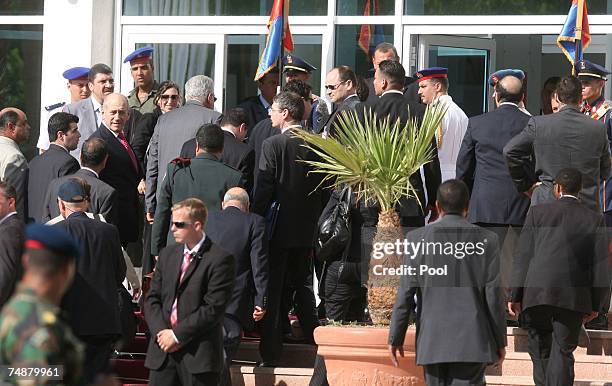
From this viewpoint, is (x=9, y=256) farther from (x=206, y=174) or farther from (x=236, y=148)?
(x=236, y=148)

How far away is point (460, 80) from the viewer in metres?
14.3

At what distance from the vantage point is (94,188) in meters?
9.91

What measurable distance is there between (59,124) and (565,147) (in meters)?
3.83

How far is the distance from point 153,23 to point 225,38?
840mm

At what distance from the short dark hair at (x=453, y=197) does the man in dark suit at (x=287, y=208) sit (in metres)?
2.15

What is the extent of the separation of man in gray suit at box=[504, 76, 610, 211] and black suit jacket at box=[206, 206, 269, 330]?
1964 mm

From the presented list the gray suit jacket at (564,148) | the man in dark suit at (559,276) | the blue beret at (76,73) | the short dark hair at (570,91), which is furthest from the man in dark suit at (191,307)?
the blue beret at (76,73)

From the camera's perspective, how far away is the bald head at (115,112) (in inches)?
428

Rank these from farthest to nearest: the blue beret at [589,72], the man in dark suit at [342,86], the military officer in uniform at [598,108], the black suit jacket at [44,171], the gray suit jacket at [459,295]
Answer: the blue beret at [589,72]
the man in dark suit at [342,86]
the military officer in uniform at [598,108]
the black suit jacket at [44,171]
the gray suit jacket at [459,295]

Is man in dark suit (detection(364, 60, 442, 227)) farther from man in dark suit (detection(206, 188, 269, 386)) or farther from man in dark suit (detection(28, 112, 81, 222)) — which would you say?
Result: man in dark suit (detection(28, 112, 81, 222))

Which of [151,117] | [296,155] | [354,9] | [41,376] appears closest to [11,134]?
[151,117]

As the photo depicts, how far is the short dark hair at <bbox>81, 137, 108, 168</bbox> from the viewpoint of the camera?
10016mm

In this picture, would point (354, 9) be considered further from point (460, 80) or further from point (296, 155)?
point (296, 155)

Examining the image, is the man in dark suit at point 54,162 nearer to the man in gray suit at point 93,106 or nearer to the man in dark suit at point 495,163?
the man in gray suit at point 93,106
